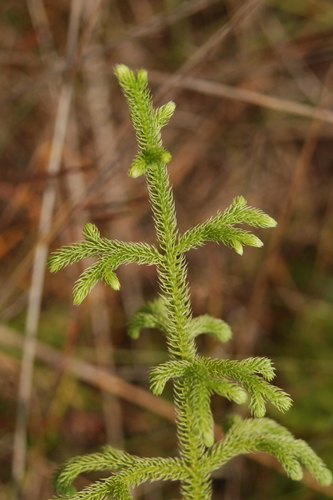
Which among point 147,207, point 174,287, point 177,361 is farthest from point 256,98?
point 177,361

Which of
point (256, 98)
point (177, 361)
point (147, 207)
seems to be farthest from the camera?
point (147, 207)

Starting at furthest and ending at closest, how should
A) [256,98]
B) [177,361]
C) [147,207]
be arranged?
1. [147,207]
2. [256,98]
3. [177,361]

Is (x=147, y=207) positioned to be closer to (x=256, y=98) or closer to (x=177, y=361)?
(x=256, y=98)

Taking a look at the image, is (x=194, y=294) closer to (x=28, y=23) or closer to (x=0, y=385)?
(x=0, y=385)

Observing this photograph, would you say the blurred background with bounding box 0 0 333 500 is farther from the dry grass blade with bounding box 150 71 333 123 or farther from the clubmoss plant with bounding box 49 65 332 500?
the clubmoss plant with bounding box 49 65 332 500

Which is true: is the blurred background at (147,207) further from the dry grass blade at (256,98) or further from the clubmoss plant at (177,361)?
the clubmoss plant at (177,361)

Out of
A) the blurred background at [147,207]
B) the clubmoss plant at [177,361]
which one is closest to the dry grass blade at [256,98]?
the blurred background at [147,207]

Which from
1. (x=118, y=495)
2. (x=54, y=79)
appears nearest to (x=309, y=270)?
(x=54, y=79)

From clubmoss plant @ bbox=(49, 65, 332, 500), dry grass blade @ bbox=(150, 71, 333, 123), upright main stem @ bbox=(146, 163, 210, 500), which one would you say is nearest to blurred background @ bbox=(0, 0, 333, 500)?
dry grass blade @ bbox=(150, 71, 333, 123)
